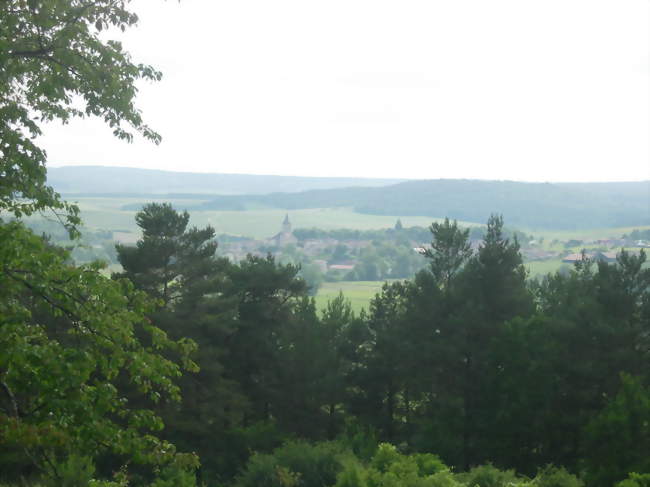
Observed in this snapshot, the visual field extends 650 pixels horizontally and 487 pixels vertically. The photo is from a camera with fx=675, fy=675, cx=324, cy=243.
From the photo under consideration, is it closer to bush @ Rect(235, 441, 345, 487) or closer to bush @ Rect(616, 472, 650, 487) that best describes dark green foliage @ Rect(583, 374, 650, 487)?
bush @ Rect(616, 472, 650, 487)

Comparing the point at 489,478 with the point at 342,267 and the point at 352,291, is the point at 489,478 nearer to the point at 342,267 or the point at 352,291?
the point at 352,291

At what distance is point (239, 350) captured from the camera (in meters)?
28.5

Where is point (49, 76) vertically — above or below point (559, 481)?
above

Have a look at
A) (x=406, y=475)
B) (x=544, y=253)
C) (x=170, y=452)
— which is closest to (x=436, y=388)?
(x=406, y=475)

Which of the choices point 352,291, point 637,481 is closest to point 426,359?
point 637,481

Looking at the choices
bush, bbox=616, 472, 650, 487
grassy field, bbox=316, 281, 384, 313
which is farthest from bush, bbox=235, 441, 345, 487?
grassy field, bbox=316, 281, 384, 313

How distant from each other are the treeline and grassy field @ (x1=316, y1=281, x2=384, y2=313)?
6286 centimetres

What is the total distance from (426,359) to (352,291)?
94079mm

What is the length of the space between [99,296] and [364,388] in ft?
74.8

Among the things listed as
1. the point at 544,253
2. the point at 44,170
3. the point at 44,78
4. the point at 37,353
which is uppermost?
the point at 44,78

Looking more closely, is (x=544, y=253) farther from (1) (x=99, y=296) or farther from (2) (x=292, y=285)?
(1) (x=99, y=296)

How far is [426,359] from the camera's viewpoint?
25.8 metres

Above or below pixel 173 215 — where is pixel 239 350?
below

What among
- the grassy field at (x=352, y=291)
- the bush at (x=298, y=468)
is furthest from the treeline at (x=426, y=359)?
the grassy field at (x=352, y=291)
